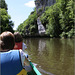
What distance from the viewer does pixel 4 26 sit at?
34750 millimetres

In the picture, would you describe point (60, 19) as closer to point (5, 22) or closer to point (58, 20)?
point (58, 20)

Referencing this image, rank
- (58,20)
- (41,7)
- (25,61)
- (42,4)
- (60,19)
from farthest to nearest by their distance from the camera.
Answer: (41,7) → (42,4) → (58,20) → (60,19) → (25,61)

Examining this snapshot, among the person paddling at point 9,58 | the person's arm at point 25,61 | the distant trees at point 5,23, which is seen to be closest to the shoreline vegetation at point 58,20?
the distant trees at point 5,23

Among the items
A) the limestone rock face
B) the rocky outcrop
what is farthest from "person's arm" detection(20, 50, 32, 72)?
the limestone rock face

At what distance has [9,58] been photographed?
1717 mm

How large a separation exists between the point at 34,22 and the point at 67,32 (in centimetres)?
2633

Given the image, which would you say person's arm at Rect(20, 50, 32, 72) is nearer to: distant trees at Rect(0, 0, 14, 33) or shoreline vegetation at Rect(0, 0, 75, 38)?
shoreline vegetation at Rect(0, 0, 75, 38)

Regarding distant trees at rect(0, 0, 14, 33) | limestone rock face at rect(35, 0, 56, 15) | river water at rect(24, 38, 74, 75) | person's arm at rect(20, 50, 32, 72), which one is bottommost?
river water at rect(24, 38, 74, 75)

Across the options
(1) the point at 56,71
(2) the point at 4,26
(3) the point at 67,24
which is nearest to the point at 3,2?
(2) the point at 4,26

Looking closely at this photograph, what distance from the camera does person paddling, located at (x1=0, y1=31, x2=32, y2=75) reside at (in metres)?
1.71

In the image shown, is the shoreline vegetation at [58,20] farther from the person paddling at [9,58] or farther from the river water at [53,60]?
the person paddling at [9,58]

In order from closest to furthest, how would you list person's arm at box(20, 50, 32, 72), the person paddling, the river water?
the person paddling → person's arm at box(20, 50, 32, 72) → the river water

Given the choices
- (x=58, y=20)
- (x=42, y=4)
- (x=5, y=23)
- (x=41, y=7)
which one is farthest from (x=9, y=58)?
(x=41, y=7)

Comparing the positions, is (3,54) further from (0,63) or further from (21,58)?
(21,58)
